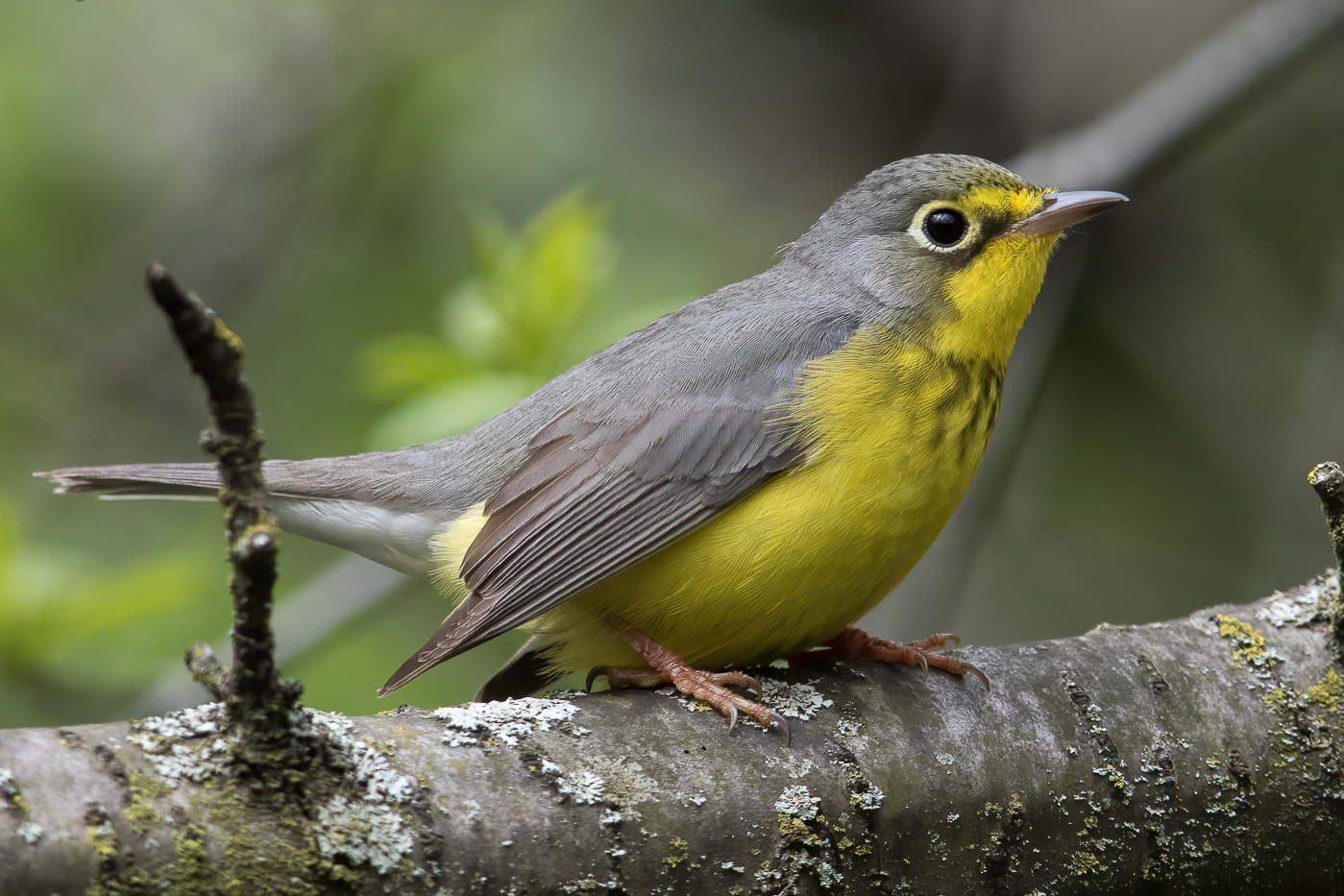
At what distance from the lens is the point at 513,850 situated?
8.42ft

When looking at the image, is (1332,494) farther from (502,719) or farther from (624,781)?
(502,719)

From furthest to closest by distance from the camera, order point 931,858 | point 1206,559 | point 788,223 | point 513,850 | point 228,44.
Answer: point 788,223, point 1206,559, point 228,44, point 931,858, point 513,850

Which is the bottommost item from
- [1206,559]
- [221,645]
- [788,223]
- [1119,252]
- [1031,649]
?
[1031,649]

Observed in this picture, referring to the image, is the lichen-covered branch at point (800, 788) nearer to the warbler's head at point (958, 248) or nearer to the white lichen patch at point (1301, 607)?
the white lichen patch at point (1301, 607)

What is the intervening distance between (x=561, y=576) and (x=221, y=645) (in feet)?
9.05

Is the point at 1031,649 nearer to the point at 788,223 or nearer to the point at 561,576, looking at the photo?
the point at 561,576

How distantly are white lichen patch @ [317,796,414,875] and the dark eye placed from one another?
3.12 meters

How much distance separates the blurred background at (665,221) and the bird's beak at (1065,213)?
1717 millimetres

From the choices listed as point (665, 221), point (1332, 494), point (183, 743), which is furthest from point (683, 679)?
point (665, 221)

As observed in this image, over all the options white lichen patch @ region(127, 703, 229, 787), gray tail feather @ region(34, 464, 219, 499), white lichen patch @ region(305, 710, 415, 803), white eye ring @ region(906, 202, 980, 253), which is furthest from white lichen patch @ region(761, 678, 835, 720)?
gray tail feather @ region(34, 464, 219, 499)

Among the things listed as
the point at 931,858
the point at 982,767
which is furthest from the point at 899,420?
the point at 931,858

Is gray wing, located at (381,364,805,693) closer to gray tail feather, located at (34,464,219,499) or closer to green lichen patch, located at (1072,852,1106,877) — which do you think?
gray tail feather, located at (34,464,219,499)

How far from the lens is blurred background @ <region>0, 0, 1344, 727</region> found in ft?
22.5

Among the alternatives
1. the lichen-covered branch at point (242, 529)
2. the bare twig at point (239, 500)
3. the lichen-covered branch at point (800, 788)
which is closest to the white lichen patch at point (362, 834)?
the lichen-covered branch at point (800, 788)
